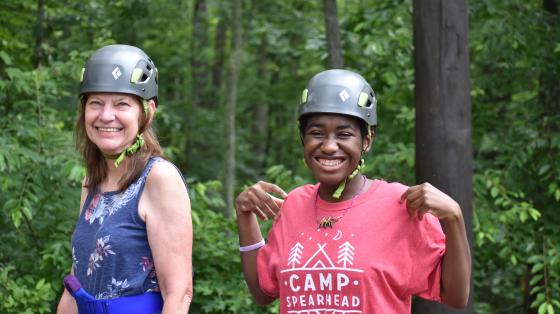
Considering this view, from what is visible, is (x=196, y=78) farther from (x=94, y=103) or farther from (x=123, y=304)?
(x=123, y=304)

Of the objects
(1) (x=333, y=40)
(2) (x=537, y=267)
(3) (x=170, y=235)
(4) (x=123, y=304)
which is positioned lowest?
(2) (x=537, y=267)

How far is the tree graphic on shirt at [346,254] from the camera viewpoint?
9.44 feet

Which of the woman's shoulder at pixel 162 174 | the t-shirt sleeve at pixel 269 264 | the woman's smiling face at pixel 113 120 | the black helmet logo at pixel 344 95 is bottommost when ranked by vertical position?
the t-shirt sleeve at pixel 269 264

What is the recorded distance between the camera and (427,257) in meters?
2.87

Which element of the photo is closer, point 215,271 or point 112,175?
point 112,175

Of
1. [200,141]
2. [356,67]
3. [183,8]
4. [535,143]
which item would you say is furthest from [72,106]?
[200,141]

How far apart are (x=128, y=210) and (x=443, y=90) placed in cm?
295

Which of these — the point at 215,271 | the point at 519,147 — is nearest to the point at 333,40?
the point at 519,147

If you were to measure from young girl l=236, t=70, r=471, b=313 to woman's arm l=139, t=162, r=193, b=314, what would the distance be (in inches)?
12.7

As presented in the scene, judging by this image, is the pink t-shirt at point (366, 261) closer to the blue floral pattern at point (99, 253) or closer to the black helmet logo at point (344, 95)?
the black helmet logo at point (344, 95)

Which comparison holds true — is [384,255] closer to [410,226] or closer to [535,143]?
[410,226]

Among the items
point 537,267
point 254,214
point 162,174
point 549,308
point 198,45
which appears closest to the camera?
point 162,174

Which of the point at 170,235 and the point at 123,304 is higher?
the point at 170,235

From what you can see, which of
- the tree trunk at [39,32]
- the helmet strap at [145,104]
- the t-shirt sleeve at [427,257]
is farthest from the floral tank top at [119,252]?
the tree trunk at [39,32]
